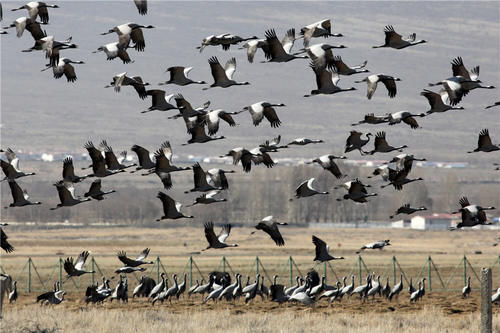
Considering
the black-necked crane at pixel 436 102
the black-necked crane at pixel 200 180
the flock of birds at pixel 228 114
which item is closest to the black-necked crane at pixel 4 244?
the flock of birds at pixel 228 114

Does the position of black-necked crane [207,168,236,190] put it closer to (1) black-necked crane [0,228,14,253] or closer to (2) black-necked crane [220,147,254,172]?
(2) black-necked crane [220,147,254,172]

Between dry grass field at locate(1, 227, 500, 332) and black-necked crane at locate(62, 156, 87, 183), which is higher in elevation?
black-necked crane at locate(62, 156, 87, 183)

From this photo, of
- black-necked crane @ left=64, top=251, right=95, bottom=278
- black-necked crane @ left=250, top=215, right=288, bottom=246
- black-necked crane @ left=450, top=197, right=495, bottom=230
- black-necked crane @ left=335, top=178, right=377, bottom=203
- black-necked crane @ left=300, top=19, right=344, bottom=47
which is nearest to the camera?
black-necked crane @ left=300, top=19, right=344, bottom=47

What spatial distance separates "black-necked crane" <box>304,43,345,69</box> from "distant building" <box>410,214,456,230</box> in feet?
433

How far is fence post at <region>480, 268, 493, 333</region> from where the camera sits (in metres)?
23.8

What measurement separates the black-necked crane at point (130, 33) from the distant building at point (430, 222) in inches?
5205

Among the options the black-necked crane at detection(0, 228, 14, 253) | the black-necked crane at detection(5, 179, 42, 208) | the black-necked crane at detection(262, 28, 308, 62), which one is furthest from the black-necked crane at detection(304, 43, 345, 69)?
the black-necked crane at detection(0, 228, 14, 253)

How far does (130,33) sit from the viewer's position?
82.5 feet

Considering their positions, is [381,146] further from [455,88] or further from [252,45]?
[252,45]

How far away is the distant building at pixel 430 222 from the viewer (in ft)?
512

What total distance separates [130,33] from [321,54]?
459 centimetres

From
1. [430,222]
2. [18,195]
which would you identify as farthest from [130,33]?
A: [430,222]

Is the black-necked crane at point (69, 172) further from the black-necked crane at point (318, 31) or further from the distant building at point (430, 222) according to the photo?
the distant building at point (430, 222)

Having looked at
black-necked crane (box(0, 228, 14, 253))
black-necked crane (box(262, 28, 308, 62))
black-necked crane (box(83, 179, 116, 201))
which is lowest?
black-necked crane (box(0, 228, 14, 253))
